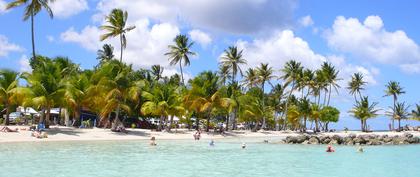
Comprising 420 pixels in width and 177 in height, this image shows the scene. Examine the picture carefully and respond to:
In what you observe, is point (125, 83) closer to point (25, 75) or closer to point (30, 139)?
point (25, 75)

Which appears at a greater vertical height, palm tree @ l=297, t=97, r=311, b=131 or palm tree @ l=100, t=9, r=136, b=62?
palm tree @ l=100, t=9, r=136, b=62

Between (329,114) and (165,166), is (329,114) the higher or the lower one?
the higher one

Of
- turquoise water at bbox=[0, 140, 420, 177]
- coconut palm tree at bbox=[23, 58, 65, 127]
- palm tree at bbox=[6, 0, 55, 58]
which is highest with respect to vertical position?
palm tree at bbox=[6, 0, 55, 58]

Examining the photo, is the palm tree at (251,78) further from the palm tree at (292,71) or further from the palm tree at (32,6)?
the palm tree at (32,6)

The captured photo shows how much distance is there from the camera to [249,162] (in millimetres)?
26125

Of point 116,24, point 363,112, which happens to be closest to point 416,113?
point 363,112

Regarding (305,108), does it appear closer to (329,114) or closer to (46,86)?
(329,114)

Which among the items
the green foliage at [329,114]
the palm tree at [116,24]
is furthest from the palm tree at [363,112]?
the palm tree at [116,24]

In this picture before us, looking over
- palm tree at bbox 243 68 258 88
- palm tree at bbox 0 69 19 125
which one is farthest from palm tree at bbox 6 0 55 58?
palm tree at bbox 243 68 258 88

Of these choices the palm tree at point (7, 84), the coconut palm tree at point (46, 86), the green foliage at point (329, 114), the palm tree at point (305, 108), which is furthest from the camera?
the green foliage at point (329, 114)

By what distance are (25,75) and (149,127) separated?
24.3 metres

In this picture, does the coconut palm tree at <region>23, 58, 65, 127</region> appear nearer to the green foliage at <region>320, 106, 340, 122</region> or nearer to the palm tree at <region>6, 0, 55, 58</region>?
the palm tree at <region>6, 0, 55, 58</region>

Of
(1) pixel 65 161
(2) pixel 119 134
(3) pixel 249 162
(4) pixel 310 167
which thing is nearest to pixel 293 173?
(4) pixel 310 167

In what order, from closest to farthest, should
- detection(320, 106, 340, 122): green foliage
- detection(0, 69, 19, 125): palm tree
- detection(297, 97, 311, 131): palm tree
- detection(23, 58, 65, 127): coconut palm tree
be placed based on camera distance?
1. detection(23, 58, 65, 127): coconut palm tree
2. detection(0, 69, 19, 125): palm tree
3. detection(297, 97, 311, 131): palm tree
4. detection(320, 106, 340, 122): green foliage
